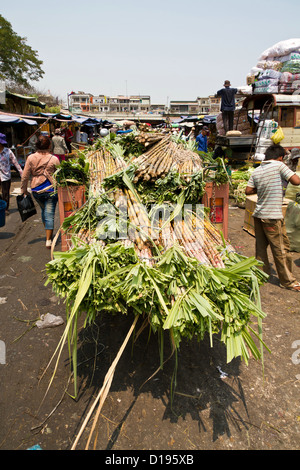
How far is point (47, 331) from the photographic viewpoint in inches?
138

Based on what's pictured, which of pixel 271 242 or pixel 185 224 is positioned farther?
pixel 271 242

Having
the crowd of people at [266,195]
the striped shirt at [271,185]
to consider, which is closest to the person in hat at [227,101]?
the crowd of people at [266,195]

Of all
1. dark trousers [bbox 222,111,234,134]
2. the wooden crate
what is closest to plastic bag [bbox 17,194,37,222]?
the wooden crate

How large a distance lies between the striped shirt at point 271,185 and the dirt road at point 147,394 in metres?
1.35

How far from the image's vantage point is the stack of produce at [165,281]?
6.71ft

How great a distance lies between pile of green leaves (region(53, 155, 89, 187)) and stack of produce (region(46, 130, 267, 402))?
3.22 ft

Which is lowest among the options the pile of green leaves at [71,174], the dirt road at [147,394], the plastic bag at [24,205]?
the dirt road at [147,394]

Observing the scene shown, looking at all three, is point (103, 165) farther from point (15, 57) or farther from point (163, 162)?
point (15, 57)

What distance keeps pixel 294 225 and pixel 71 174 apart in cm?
401

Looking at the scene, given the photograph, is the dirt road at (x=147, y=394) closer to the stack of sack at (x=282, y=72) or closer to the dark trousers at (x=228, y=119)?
the stack of sack at (x=282, y=72)

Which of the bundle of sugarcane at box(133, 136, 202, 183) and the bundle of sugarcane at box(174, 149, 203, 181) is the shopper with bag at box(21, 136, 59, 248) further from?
the bundle of sugarcane at box(174, 149, 203, 181)

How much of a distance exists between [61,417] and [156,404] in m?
0.77
